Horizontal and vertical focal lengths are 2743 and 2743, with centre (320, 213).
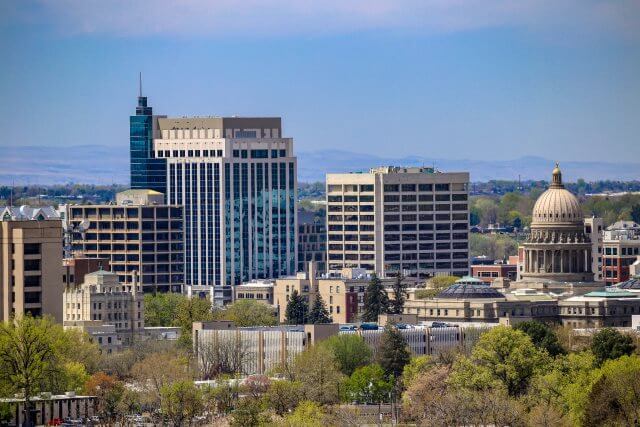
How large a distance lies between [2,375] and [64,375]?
19.5ft

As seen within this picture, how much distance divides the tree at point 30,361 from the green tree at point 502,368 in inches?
1097

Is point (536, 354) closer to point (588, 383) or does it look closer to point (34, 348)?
point (588, 383)

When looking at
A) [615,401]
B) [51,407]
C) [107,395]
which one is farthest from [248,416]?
[615,401]

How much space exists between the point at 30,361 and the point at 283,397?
714 inches

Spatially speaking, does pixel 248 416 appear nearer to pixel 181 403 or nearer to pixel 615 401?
pixel 181 403

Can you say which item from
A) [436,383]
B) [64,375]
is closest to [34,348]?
[64,375]

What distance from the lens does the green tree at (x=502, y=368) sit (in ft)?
632

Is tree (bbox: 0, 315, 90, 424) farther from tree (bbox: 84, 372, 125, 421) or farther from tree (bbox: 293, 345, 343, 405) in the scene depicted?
tree (bbox: 293, 345, 343, 405)

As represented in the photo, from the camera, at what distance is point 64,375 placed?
193625 millimetres

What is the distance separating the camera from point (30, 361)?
19150cm

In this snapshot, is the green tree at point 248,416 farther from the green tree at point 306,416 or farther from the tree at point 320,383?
the tree at point 320,383

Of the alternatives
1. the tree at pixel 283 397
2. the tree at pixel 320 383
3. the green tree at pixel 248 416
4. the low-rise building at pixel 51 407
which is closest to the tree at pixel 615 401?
the green tree at pixel 248 416

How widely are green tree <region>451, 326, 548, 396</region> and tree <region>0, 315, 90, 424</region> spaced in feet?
91.4

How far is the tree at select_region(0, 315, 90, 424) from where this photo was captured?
621ft
